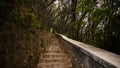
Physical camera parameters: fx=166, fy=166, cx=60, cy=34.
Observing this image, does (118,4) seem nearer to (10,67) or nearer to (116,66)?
(116,66)

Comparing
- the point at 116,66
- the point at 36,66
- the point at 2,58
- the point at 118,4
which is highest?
the point at 118,4

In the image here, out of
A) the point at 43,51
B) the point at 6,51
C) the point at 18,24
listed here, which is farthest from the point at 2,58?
the point at 43,51

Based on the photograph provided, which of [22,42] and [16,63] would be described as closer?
[16,63]

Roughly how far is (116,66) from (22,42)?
4.69 meters

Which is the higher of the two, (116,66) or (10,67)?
(116,66)

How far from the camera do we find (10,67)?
5.18 m

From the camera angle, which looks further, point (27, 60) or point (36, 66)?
point (36, 66)

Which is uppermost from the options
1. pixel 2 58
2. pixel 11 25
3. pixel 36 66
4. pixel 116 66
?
pixel 11 25

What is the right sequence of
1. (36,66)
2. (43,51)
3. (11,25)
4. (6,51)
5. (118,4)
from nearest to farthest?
(118,4) < (6,51) < (11,25) < (36,66) < (43,51)

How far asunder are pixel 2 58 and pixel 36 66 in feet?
7.84

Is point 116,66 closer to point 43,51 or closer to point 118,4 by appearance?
point 118,4

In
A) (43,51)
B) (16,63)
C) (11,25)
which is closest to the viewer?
(16,63)

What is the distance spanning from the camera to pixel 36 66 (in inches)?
280

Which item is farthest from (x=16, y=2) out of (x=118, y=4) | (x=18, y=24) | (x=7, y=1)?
(x=118, y=4)
